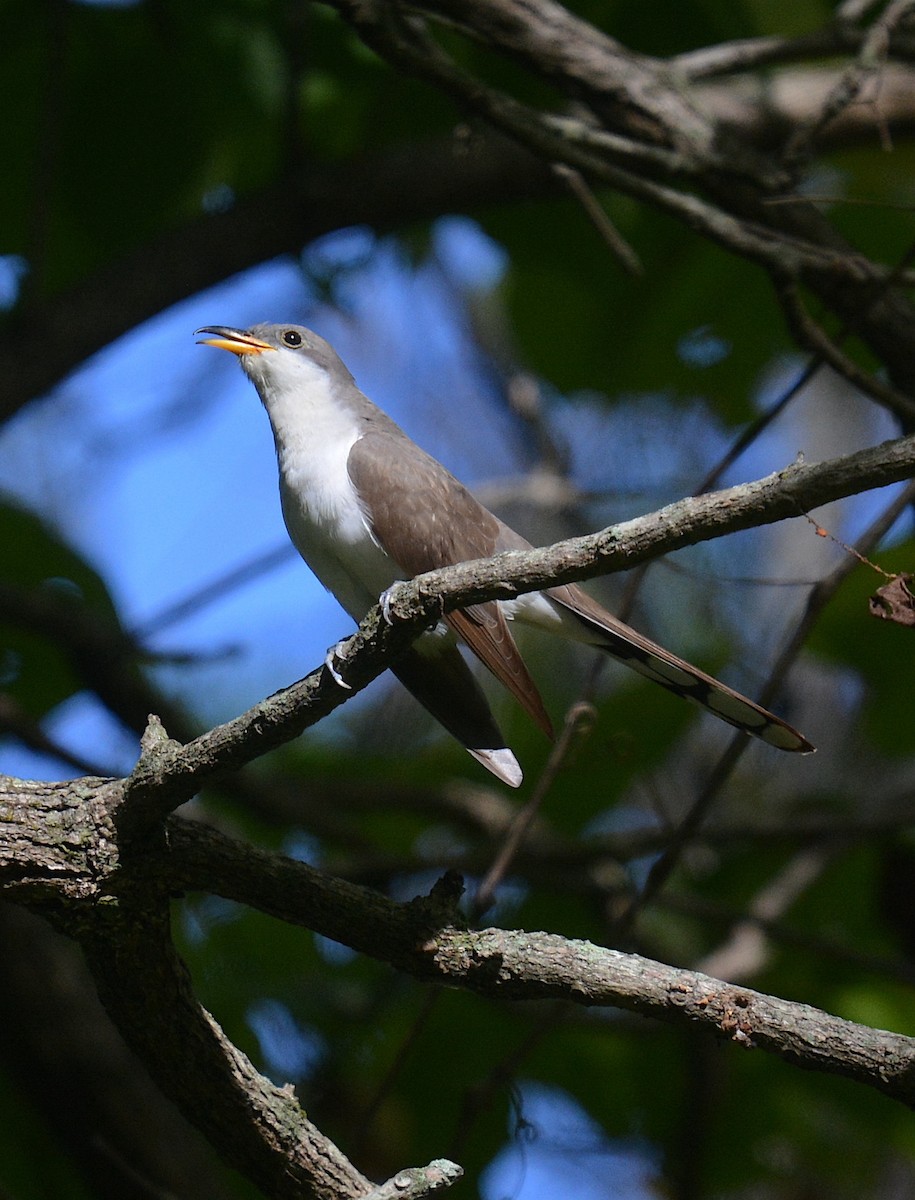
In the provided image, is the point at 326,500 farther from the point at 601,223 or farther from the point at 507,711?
the point at 507,711

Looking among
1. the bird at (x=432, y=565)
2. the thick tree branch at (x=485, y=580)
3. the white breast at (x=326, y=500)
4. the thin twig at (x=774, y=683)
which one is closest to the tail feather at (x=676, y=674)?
the bird at (x=432, y=565)

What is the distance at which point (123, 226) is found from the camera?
518cm

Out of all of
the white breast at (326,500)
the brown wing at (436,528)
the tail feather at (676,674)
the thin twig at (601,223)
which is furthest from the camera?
the thin twig at (601,223)

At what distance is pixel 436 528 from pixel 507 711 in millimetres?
2389

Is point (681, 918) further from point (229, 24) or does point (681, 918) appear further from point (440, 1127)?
point (229, 24)

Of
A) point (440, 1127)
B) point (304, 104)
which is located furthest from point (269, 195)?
point (440, 1127)


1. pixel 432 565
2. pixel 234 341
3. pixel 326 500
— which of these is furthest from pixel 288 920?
pixel 234 341

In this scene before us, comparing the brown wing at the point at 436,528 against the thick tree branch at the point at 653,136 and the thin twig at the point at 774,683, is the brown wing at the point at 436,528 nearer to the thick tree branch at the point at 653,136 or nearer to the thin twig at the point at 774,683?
the thin twig at the point at 774,683

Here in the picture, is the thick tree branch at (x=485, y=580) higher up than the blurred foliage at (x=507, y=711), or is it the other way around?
the blurred foliage at (x=507, y=711)

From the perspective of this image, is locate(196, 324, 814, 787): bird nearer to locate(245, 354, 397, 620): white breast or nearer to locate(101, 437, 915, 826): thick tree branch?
locate(245, 354, 397, 620): white breast

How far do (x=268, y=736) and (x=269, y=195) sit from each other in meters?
3.47

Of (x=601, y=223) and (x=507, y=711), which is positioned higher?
(x=601, y=223)

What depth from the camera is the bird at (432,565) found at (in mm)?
3309

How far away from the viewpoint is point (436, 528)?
3545 millimetres
